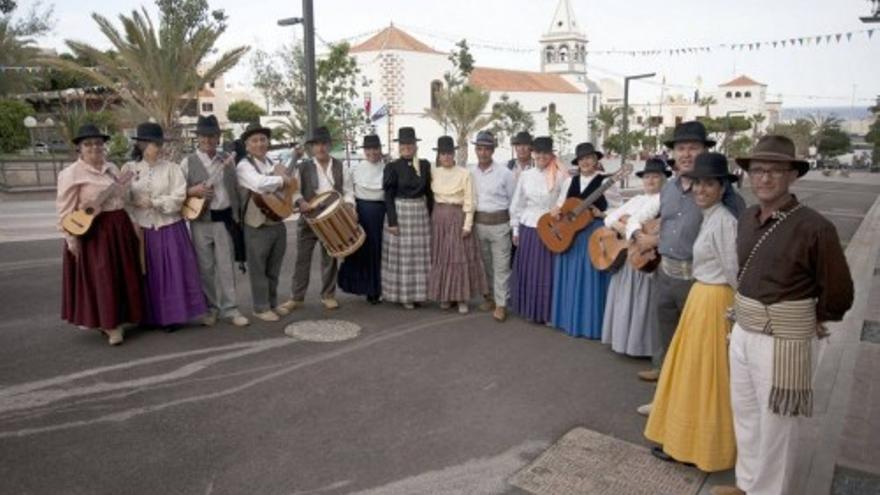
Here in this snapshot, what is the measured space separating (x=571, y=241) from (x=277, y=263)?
2.98m

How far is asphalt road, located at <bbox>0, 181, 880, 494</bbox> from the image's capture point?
Result: 12.8 feet

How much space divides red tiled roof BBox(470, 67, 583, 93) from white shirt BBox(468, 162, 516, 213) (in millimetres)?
53360

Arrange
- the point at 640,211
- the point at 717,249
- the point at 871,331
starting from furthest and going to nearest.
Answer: the point at 871,331
the point at 640,211
the point at 717,249

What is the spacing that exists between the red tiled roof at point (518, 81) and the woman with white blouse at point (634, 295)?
54669 millimetres

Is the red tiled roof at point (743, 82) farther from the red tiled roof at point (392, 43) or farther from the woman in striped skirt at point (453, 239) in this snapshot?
the woman in striped skirt at point (453, 239)

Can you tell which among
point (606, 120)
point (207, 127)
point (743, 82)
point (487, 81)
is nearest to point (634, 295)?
point (207, 127)

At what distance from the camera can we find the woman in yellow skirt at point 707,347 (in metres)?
3.81

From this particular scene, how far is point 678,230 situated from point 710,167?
24.6 inches

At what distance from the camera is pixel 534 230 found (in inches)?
267

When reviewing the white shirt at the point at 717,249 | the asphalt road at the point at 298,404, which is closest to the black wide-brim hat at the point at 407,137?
the asphalt road at the point at 298,404

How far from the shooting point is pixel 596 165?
20.7 feet

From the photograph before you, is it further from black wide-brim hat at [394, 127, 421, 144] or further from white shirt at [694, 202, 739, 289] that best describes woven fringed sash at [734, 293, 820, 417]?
black wide-brim hat at [394, 127, 421, 144]

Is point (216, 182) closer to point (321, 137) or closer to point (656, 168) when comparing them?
point (321, 137)

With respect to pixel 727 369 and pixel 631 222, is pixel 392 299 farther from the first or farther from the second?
pixel 727 369
